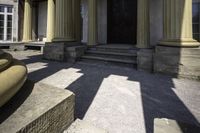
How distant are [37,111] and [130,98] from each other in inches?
83.8

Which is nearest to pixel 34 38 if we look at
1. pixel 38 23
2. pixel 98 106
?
pixel 38 23

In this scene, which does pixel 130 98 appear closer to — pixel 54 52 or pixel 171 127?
pixel 171 127

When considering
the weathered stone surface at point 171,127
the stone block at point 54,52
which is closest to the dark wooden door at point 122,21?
the stone block at point 54,52

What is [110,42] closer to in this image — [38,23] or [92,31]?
[92,31]

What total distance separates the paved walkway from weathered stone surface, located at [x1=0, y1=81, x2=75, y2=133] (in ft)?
1.96

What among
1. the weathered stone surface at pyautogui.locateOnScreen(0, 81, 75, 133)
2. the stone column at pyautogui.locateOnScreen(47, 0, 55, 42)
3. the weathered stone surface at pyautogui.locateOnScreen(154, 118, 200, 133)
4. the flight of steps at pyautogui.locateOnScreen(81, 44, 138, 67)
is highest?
the stone column at pyautogui.locateOnScreen(47, 0, 55, 42)

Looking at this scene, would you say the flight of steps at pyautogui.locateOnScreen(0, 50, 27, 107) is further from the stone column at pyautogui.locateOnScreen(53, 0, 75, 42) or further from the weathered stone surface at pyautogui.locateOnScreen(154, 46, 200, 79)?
the stone column at pyautogui.locateOnScreen(53, 0, 75, 42)

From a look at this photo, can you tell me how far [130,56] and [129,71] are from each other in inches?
35.2

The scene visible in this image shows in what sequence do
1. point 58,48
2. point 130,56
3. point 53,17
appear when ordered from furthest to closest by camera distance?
1. point 53,17
2. point 58,48
3. point 130,56

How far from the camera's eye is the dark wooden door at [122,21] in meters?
8.92

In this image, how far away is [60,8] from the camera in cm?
802

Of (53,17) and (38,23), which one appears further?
(38,23)

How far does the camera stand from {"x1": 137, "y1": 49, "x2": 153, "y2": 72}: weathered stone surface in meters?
5.78

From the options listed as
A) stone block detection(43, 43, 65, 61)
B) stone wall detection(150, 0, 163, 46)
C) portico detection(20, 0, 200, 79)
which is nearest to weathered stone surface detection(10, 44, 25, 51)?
portico detection(20, 0, 200, 79)
